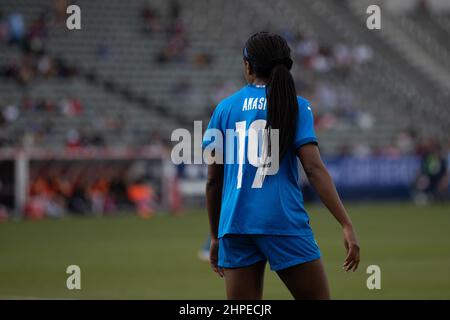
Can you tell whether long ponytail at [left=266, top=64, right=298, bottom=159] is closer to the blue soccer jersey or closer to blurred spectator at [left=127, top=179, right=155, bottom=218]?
the blue soccer jersey

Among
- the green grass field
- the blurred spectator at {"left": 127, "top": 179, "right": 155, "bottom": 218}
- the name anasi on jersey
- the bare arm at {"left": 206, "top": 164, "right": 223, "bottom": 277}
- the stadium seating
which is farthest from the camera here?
the stadium seating

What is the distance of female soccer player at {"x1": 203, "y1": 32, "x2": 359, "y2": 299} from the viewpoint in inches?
243

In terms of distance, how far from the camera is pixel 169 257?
1803 centimetres

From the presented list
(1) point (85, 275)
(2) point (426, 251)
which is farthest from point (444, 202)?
(1) point (85, 275)

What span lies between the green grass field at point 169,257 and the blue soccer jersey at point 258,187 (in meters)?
6.13

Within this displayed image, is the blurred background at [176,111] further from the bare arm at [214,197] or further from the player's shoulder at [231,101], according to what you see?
the player's shoulder at [231,101]

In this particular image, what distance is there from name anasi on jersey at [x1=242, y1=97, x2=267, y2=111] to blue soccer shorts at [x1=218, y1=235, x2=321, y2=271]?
811 millimetres

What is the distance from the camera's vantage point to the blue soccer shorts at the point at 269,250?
6.16m

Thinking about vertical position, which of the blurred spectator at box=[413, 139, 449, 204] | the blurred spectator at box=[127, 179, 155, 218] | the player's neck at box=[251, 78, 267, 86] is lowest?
the player's neck at box=[251, 78, 267, 86]

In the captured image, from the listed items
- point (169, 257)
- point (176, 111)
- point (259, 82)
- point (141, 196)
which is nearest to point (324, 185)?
point (259, 82)

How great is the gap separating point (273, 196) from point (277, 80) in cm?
73

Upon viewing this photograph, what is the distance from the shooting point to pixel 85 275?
1515cm

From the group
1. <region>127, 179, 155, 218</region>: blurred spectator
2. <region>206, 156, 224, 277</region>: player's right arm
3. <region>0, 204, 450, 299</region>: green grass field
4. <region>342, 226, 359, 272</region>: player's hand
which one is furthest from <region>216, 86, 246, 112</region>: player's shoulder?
<region>127, 179, 155, 218</region>: blurred spectator

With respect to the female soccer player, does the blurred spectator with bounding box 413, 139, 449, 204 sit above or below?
above
